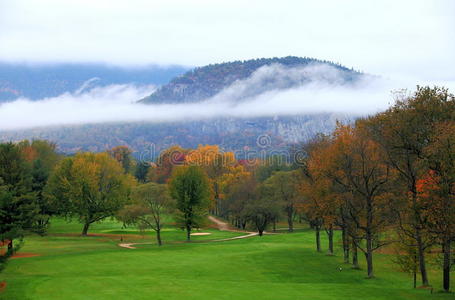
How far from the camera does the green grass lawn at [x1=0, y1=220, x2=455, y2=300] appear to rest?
108ft

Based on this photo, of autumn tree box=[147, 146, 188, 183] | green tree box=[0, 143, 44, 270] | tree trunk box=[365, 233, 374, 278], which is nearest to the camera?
tree trunk box=[365, 233, 374, 278]

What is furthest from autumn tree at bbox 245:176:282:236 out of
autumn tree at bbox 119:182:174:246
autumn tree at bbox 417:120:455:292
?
autumn tree at bbox 417:120:455:292

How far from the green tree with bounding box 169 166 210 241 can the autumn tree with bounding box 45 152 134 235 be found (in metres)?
11.6

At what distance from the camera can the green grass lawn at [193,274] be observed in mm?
32906

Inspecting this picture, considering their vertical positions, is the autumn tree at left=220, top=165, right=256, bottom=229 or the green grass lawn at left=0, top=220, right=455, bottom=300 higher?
the autumn tree at left=220, top=165, right=256, bottom=229

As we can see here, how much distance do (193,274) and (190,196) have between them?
34.4 meters

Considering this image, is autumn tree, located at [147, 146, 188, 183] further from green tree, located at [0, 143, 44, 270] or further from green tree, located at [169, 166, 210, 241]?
green tree, located at [0, 143, 44, 270]

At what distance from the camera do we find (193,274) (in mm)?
43406

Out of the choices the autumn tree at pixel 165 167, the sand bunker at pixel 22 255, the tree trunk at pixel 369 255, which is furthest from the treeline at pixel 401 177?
the autumn tree at pixel 165 167

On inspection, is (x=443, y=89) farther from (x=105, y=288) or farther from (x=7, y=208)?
(x=7, y=208)

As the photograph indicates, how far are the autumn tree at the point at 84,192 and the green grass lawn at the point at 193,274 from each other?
10.9 meters

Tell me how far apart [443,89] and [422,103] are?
1.73m

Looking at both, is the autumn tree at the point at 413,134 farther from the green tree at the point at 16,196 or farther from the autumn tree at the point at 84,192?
the autumn tree at the point at 84,192

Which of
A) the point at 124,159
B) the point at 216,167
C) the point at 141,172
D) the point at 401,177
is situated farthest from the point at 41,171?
the point at 124,159
